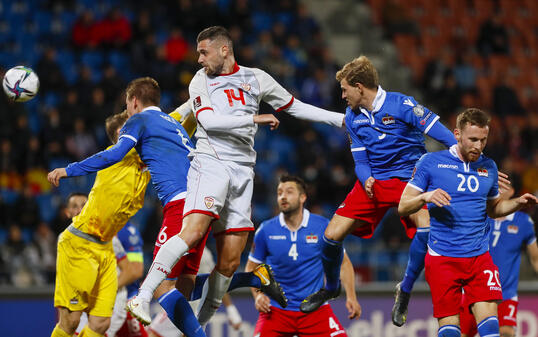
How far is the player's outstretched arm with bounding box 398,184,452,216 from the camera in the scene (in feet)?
19.7

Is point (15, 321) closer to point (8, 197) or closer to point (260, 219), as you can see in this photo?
point (8, 197)

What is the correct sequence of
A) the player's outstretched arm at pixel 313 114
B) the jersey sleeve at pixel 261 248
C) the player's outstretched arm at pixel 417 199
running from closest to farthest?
the player's outstretched arm at pixel 417 199 → the player's outstretched arm at pixel 313 114 → the jersey sleeve at pixel 261 248

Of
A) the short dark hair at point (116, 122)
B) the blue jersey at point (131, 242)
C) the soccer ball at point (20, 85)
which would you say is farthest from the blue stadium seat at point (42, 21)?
the short dark hair at point (116, 122)

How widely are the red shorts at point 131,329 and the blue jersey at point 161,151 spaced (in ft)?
7.37

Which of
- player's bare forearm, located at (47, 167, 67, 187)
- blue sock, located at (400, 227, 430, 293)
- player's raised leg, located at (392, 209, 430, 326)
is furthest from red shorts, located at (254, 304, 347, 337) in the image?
player's bare forearm, located at (47, 167, 67, 187)

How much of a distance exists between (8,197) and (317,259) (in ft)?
21.2

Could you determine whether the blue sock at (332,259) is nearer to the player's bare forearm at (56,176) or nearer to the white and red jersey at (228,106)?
the white and red jersey at (228,106)

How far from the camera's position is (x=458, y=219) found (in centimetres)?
647

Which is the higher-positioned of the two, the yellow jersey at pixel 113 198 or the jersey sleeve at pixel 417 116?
the jersey sleeve at pixel 417 116

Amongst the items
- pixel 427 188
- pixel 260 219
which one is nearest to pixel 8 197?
pixel 260 219

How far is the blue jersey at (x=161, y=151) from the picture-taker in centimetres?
676

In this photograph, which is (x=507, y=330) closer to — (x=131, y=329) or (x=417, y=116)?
(x=417, y=116)

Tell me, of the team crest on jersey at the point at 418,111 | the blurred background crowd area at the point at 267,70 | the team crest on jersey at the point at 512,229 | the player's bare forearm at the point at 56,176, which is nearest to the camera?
the player's bare forearm at the point at 56,176

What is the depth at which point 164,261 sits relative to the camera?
6.12 m
